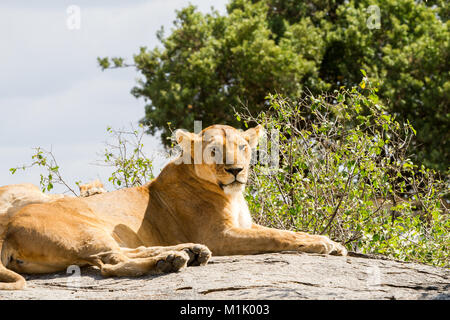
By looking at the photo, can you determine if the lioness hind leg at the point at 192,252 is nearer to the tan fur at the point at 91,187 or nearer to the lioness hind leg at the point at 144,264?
the lioness hind leg at the point at 144,264

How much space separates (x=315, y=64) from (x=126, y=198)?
1472 centimetres

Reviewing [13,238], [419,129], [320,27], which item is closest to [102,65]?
[320,27]

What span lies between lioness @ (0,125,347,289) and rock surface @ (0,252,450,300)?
131 mm

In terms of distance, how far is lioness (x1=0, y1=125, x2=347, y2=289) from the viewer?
16.9 ft

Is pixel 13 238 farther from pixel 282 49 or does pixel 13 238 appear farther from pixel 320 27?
pixel 320 27

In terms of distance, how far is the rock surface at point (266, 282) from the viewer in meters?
4.36

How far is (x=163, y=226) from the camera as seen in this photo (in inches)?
241

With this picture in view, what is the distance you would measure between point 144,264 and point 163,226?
3.77ft

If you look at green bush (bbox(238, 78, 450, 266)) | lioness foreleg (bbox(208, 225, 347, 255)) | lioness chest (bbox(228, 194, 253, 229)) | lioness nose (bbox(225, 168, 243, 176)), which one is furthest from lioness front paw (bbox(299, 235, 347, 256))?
green bush (bbox(238, 78, 450, 266))

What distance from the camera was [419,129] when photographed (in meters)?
17.5

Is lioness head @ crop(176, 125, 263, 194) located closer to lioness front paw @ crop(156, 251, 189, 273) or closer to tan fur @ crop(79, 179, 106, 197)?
lioness front paw @ crop(156, 251, 189, 273)

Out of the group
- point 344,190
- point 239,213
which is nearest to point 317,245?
point 239,213

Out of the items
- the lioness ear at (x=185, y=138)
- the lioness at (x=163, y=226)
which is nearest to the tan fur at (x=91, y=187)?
the lioness at (x=163, y=226)
